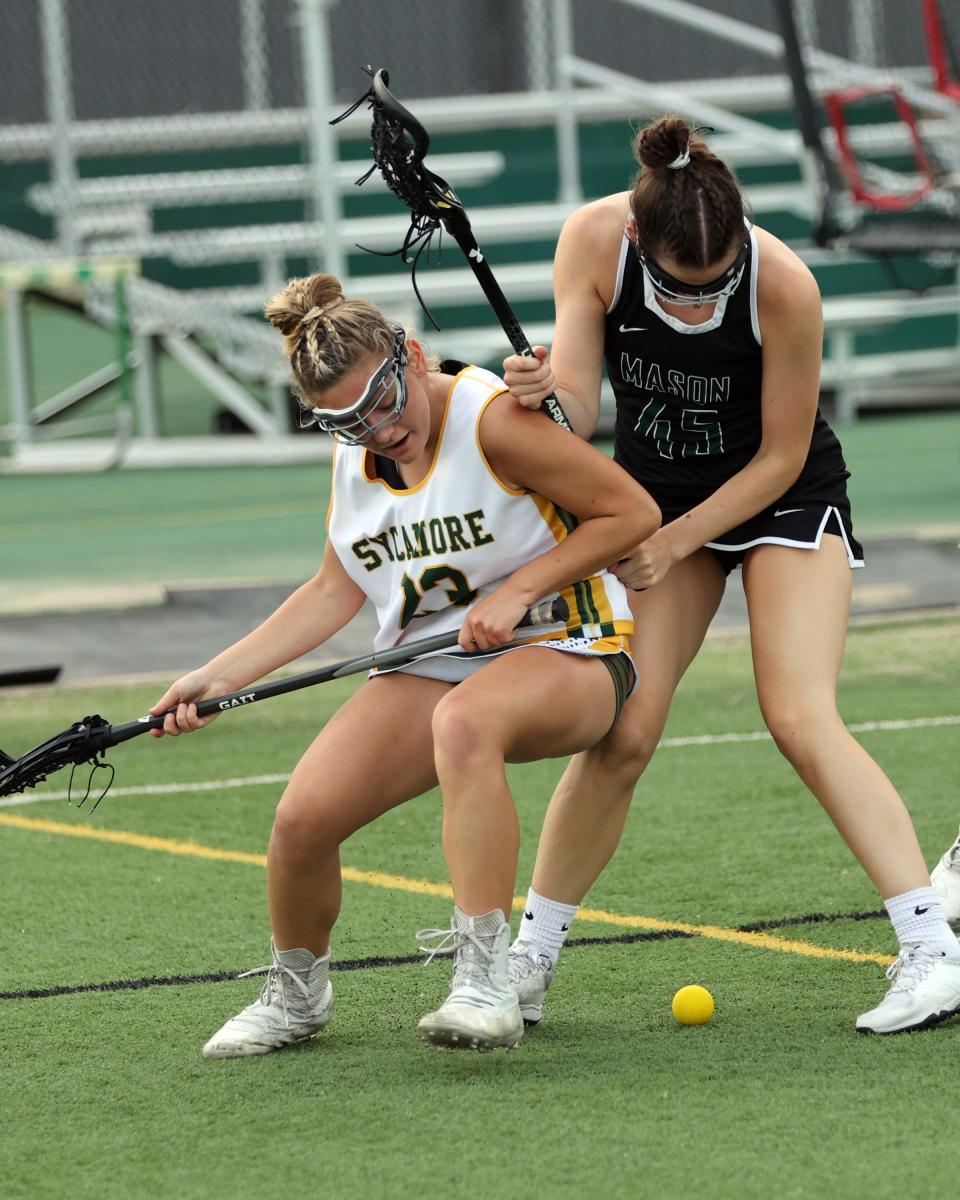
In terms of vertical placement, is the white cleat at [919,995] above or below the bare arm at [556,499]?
below

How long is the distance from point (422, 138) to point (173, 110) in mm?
15275

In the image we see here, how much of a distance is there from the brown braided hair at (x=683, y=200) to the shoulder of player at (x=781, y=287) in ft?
0.56

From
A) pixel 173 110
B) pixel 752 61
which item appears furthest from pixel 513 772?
pixel 752 61

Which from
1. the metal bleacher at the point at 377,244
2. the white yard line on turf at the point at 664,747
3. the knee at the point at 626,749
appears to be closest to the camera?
the knee at the point at 626,749

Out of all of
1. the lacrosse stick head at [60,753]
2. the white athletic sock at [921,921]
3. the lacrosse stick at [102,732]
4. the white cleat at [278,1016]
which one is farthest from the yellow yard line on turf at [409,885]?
the lacrosse stick head at [60,753]

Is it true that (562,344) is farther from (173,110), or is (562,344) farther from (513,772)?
(173,110)

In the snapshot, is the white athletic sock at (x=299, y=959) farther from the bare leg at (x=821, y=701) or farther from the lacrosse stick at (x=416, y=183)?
the lacrosse stick at (x=416, y=183)

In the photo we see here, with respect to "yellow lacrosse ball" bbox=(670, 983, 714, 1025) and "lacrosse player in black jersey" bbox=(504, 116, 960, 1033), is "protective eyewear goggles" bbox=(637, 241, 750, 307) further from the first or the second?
"yellow lacrosse ball" bbox=(670, 983, 714, 1025)

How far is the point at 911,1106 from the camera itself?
329cm

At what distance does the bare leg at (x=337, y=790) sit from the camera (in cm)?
366

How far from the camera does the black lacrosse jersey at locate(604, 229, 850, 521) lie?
12.7 ft

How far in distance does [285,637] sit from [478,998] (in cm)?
84

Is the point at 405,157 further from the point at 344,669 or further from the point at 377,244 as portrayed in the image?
the point at 377,244

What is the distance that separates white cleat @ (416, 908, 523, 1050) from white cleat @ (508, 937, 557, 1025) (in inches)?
9.9
